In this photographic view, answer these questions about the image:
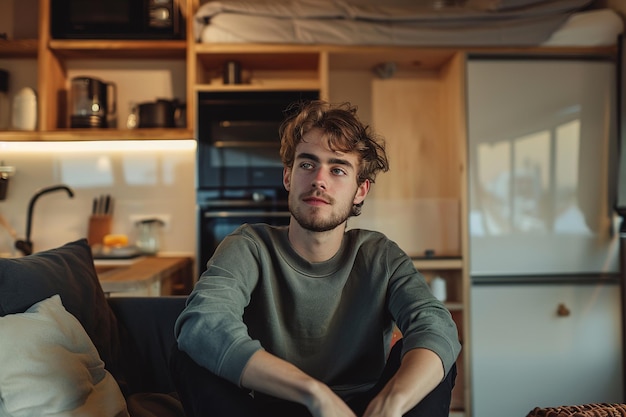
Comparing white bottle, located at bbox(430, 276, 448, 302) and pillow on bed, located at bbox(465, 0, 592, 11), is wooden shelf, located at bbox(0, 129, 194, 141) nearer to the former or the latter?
white bottle, located at bbox(430, 276, 448, 302)

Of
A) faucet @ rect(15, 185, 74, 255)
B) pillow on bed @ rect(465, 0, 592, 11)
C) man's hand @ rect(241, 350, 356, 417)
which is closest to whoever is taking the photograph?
Result: man's hand @ rect(241, 350, 356, 417)

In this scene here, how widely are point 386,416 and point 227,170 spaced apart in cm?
183

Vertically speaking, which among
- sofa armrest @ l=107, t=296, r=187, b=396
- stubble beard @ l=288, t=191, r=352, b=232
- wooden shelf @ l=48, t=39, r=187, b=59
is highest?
wooden shelf @ l=48, t=39, r=187, b=59

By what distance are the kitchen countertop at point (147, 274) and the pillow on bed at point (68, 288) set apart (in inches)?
11.8

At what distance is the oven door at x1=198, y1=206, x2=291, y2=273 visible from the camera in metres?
2.77

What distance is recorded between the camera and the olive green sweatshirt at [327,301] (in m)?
1.47

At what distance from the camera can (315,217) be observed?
1.51 m

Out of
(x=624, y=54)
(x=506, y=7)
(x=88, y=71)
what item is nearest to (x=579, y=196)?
(x=624, y=54)

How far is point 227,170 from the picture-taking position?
110 inches

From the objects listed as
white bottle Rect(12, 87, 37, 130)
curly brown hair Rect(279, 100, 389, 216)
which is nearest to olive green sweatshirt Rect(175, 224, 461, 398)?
curly brown hair Rect(279, 100, 389, 216)

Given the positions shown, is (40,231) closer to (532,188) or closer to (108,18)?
(108,18)

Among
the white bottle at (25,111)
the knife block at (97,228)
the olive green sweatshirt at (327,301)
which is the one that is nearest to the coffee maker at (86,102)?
the white bottle at (25,111)

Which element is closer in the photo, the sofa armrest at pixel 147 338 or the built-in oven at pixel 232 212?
the sofa armrest at pixel 147 338

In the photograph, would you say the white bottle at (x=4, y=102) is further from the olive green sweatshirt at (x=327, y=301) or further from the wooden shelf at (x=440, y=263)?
the wooden shelf at (x=440, y=263)
